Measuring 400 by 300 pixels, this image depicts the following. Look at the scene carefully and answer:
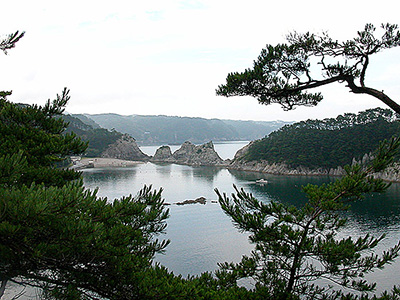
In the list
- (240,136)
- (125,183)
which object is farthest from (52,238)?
(240,136)

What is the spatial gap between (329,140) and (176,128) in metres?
102

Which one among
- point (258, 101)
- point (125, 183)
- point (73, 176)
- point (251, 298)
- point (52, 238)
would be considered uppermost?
point (258, 101)

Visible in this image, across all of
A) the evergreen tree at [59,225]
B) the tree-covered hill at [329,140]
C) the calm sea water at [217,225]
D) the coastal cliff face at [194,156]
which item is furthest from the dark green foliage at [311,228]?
the coastal cliff face at [194,156]

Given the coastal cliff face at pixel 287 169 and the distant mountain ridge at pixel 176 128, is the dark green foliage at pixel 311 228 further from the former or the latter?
the distant mountain ridge at pixel 176 128

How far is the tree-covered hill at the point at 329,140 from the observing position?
4447 cm

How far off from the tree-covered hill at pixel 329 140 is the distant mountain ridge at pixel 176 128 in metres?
80.8

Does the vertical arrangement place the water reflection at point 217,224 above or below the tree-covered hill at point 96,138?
below

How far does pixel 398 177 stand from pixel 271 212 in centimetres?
3802

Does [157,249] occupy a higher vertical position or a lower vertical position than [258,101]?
lower

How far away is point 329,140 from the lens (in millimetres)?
48094

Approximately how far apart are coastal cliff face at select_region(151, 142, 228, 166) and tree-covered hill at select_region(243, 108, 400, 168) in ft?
36.6

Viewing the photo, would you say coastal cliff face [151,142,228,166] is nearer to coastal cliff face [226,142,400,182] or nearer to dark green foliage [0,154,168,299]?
coastal cliff face [226,142,400,182]

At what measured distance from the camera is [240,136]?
158625 mm

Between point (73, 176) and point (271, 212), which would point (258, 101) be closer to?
point (271, 212)
